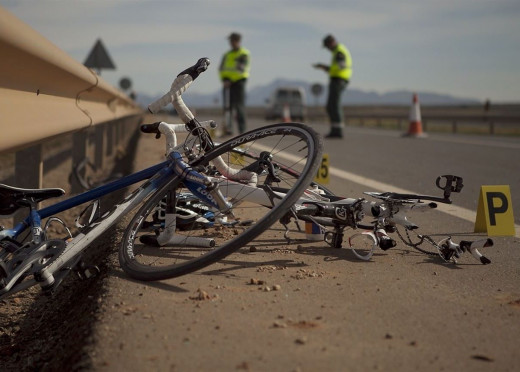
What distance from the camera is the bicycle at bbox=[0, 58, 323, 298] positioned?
3.03m

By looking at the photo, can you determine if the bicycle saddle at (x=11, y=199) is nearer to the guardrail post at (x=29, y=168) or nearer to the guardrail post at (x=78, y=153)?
the guardrail post at (x=29, y=168)

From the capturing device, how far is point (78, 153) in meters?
7.23

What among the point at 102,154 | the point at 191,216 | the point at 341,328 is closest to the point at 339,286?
the point at 341,328

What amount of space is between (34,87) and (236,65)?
1192cm

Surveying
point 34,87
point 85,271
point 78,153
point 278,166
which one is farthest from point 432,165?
point 85,271

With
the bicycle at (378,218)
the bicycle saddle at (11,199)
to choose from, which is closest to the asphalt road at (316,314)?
the bicycle at (378,218)

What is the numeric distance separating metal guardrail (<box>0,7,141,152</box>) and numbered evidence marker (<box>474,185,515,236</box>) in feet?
8.43

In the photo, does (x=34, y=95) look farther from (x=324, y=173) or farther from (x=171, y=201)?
(x=324, y=173)

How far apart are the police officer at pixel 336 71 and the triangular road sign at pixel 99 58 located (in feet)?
15.2

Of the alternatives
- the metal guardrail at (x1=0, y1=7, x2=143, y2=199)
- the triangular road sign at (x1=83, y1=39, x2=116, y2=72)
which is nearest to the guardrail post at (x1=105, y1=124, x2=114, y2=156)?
the metal guardrail at (x1=0, y1=7, x2=143, y2=199)

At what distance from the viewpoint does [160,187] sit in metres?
3.71

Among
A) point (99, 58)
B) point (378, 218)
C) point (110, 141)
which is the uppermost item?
point (99, 58)

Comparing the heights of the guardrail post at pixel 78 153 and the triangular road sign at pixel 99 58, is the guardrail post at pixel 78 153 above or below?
below

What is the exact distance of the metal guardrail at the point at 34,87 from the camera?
3.40m
